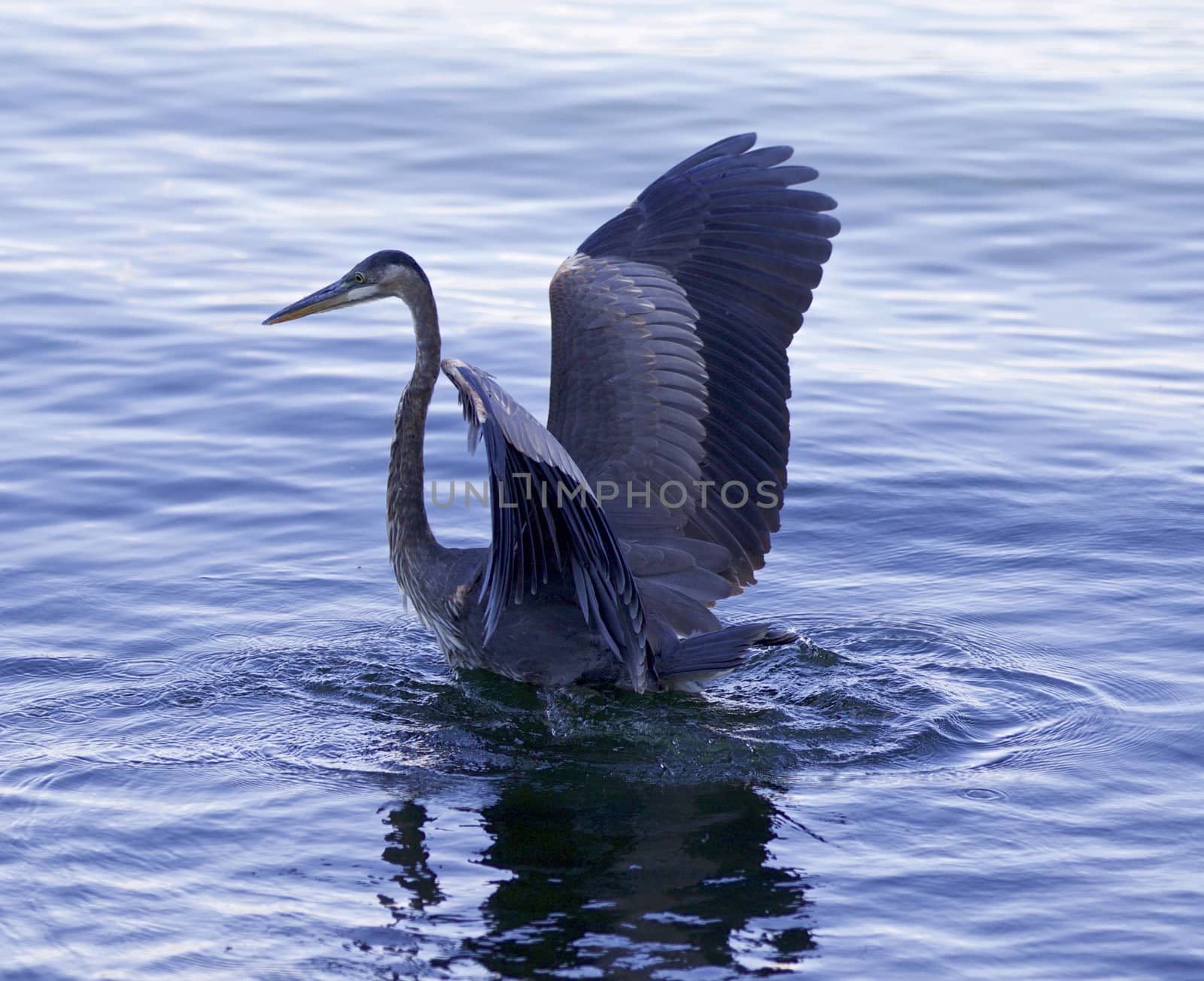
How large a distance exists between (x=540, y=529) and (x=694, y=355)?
44.0 inches

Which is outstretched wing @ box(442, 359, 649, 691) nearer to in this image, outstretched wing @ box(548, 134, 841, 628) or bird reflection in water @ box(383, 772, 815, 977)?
outstretched wing @ box(548, 134, 841, 628)

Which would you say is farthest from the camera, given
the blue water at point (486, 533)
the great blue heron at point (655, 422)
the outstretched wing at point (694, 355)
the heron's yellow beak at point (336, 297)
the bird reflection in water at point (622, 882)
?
the heron's yellow beak at point (336, 297)

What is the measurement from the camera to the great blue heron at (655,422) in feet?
20.4

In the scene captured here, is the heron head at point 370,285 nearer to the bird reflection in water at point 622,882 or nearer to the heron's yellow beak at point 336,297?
the heron's yellow beak at point 336,297

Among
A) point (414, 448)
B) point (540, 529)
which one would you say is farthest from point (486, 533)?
point (540, 529)

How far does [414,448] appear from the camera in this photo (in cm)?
659

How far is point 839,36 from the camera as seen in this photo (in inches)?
655

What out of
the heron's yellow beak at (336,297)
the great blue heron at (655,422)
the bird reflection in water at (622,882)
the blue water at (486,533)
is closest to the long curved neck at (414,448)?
the great blue heron at (655,422)

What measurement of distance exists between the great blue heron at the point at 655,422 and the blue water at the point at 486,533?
0.27 meters

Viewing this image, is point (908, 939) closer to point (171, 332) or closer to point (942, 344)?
point (942, 344)

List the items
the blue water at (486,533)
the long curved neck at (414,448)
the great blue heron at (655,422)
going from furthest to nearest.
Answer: the long curved neck at (414,448) → the great blue heron at (655,422) → the blue water at (486,533)

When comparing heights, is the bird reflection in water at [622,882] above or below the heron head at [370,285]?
below

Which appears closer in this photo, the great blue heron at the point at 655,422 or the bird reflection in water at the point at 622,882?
the bird reflection in water at the point at 622,882

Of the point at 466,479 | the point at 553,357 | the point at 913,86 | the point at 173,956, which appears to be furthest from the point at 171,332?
the point at 913,86
